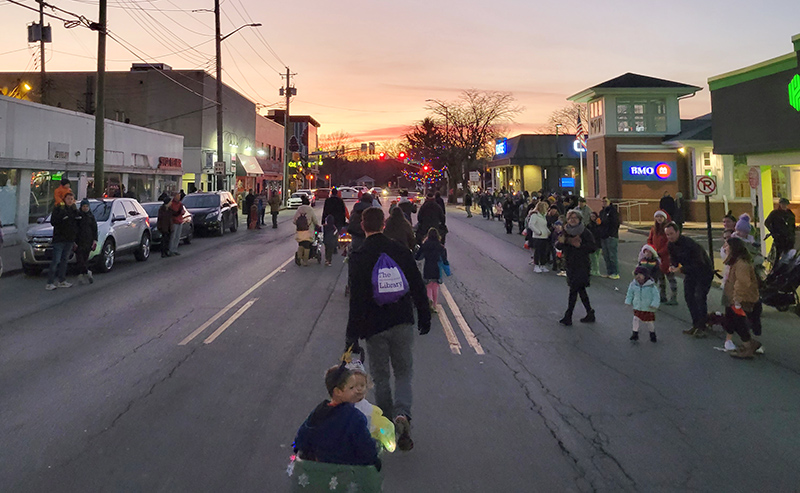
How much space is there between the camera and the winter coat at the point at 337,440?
2.86 meters

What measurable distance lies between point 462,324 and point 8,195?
1880 centimetres

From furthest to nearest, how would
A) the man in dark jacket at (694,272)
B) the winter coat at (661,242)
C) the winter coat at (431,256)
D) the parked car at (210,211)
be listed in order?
1. the parked car at (210,211)
2. the winter coat at (661,242)
3. the winter coat at (431,256)
4. the man in dark jacket at (694,272)

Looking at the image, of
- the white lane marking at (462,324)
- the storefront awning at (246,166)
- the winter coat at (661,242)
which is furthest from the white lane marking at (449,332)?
the storefront awning at (246,166)

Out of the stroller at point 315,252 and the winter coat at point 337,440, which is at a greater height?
the stroller at point 315,252

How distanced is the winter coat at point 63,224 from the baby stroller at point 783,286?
1280 cm

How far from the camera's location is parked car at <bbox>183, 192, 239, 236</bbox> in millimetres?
24109

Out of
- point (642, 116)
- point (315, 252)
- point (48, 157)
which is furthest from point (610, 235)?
point (642, 116)

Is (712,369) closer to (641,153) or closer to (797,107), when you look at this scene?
(797,107)

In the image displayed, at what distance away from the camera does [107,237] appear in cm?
1416

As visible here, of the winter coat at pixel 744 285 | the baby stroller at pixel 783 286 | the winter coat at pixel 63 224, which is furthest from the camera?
the winter coat at pixel 63 224

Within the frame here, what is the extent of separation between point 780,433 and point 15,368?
792 centimetres

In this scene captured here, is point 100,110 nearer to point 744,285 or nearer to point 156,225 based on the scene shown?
point 156,225

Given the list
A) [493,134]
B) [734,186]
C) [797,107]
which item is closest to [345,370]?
[797,107]

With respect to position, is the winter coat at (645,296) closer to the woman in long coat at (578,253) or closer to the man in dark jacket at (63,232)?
the woman in long coat at (578,253)
